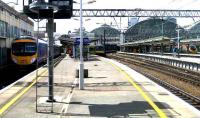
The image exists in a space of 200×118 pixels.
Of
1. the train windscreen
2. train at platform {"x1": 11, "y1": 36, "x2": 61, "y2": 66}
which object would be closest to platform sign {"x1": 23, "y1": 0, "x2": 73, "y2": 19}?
train at platform {"x1": 11, "y1": 36, "x2": 61, "y2": 66}

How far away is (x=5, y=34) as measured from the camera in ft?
144

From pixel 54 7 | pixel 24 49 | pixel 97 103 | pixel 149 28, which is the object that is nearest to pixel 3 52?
pixel 24 49

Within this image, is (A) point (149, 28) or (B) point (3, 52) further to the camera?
(A) point (149, 28)

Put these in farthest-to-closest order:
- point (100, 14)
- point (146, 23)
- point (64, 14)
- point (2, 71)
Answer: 1. point (146, 23)
2. point (100, 14)
3. point (2, 71)
4. point (64, 14)

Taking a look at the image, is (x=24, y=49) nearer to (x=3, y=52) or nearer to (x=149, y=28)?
(x=3, y=52)

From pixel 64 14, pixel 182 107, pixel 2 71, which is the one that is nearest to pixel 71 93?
pixel 64 14

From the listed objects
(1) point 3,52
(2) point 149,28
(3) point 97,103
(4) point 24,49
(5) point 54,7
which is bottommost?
(3) point 97,103

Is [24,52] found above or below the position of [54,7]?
below

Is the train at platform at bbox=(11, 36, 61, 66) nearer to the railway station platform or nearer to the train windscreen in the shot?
the train windscreen

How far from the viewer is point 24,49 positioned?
39.7 m

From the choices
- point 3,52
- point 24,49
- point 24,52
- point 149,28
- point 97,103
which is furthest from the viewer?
point 149,28

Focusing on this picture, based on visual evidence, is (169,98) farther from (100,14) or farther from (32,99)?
(100,14)

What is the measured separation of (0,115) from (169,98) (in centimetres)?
663

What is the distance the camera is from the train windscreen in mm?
39531
